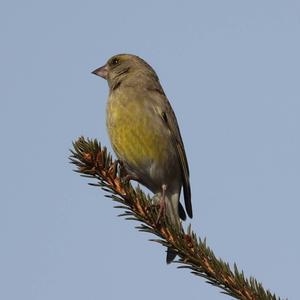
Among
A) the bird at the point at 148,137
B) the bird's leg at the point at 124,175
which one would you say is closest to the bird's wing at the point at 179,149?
the bird at the point at 148,137

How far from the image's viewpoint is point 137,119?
608cm

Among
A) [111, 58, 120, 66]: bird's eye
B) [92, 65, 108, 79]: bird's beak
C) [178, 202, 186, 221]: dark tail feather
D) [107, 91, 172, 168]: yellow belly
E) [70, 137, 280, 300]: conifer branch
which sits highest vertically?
[111, 58, 120, 66]: bird's eye

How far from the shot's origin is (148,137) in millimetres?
6043

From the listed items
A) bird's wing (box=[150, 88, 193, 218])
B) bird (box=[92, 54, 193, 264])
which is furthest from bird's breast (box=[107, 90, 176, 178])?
bird's wing (box=[150, 88, 193, 218])

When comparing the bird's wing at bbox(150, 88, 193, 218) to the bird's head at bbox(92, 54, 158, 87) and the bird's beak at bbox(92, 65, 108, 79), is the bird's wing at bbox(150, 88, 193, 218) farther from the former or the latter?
the bird's beak at bbox(92, 65, 108, 79)

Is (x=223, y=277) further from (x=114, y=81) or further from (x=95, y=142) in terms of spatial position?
(x=114, y=81)

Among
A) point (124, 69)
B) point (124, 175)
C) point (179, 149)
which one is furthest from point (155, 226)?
point (124, 69)

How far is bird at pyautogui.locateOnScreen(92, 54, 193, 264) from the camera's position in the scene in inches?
233

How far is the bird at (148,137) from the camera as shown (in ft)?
19.4

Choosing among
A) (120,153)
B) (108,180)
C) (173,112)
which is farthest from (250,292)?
(173,112)

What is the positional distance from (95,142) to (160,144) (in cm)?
243

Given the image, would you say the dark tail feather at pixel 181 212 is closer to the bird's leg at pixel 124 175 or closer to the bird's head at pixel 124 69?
the bird's leg at pixel 124 175

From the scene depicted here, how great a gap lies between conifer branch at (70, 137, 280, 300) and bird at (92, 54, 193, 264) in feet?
5.37

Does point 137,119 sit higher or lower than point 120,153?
higher
